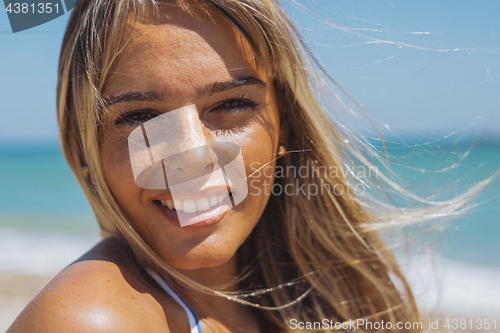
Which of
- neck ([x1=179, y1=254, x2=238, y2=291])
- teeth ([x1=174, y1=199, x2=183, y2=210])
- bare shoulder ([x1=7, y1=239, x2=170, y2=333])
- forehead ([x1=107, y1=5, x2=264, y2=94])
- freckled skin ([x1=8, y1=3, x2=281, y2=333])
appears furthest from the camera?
neck ([x1=179, y1=254, x2=238, y2=291])

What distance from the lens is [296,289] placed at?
2031mm

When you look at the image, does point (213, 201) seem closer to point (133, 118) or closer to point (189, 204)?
point (189, 204)

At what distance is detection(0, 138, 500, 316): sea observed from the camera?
6.93 feet

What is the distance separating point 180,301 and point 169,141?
0.62m

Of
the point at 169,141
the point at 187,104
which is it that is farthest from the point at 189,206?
the point at 187,104

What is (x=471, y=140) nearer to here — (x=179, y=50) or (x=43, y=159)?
(x=179, y=50)

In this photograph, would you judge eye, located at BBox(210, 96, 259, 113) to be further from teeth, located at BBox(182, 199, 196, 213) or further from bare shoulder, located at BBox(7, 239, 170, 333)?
bare shoulder, located at BBox(7, 239, 170, 333)

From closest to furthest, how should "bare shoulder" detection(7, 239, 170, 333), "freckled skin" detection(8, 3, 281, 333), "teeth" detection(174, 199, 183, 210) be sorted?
"bare shoulder" detection(7, 239, 170, 333), "freckled skin" detection(8, 3, 281, 333), "teeth" detection(174, 199, 183, 210)

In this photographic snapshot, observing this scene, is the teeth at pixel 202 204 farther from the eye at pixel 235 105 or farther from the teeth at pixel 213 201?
the eye at pixel 235 105

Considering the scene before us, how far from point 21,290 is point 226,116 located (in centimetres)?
514

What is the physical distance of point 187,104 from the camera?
1.30 metres

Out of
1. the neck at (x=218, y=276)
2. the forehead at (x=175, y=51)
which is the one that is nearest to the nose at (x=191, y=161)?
the forehead at (x=175, y=51)

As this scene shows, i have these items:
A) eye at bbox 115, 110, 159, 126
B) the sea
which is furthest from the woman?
the sea

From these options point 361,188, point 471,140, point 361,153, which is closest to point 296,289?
point 361,188
